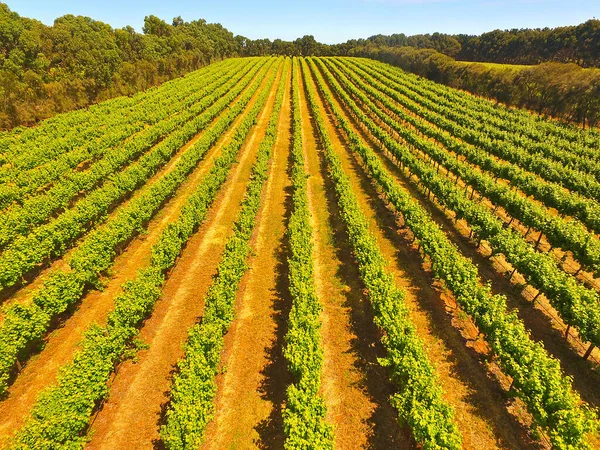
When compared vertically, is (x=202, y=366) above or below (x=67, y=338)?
above

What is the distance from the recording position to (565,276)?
20.6 meters

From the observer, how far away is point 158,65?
111812mm

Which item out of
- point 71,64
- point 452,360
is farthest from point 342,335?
point 71,64

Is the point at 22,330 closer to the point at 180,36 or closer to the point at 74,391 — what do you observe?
the point at 74,391

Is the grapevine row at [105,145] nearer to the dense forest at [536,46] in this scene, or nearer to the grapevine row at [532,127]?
the grapevine row at [532,127]

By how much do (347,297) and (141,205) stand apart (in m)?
21.8

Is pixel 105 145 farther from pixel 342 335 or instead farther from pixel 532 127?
pixel 532 127

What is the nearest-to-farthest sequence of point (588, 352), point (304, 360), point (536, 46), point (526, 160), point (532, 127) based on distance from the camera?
point (304, 360), point (588, 352), point (526, 160), point (532, 127), point (536, 46)

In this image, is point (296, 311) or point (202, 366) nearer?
point (202, 366)

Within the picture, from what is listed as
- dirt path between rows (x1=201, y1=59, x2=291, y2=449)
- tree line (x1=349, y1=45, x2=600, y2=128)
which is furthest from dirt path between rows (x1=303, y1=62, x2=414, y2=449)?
tree line (x1=349, y1=45, x2=600, y2=128)

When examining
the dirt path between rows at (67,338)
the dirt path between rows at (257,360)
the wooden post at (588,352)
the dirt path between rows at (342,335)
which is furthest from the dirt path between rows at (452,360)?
the dirt path between rows at (67,338)

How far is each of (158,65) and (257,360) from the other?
122m

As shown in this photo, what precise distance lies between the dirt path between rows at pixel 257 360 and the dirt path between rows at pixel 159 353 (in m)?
3.03

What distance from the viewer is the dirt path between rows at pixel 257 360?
15648mm
